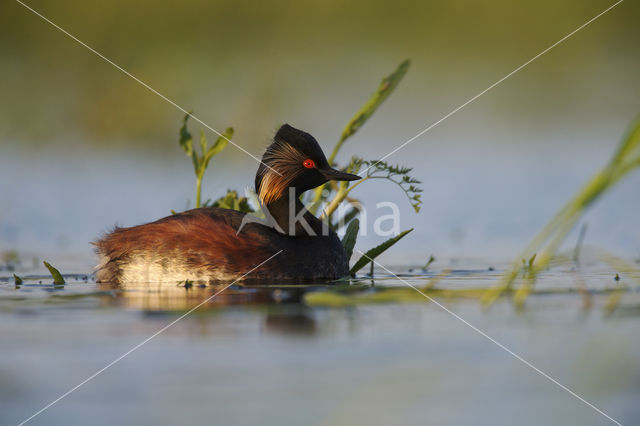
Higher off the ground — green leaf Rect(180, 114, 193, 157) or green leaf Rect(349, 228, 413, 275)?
green leaf Rect(180, 114, 193, 157)

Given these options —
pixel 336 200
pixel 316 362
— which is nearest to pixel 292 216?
pixel 336 200

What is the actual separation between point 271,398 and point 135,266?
14.9 ft

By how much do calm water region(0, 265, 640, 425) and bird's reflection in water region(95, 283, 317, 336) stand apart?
1.2 inches

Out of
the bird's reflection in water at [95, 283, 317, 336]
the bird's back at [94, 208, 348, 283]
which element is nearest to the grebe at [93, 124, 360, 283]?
the bird's back at [94, 208, 348, 283]

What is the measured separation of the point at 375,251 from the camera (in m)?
6.51

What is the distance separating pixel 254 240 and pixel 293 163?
831mm

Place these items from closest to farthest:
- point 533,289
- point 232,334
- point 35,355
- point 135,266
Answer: point 35,355 → point 232,334 → point 533,289 → point 135,266

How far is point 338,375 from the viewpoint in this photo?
2596 mm

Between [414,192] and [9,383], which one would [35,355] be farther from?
[414,192]

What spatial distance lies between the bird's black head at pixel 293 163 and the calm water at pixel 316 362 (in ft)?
8.33

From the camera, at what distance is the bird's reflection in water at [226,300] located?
373 centimetres

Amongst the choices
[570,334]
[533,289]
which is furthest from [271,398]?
[533,289]

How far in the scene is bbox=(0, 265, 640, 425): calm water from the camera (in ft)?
7.39

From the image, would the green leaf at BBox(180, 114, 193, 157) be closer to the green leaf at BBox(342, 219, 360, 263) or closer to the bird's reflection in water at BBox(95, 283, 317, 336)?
the bird's reflection in water at BBox(95, 283, 317, 336)
